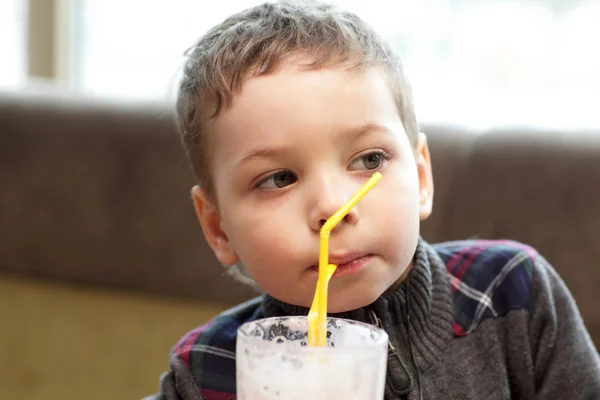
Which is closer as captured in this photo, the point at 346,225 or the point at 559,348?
the point at 346,225

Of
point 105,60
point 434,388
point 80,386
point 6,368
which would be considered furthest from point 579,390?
point 105,60

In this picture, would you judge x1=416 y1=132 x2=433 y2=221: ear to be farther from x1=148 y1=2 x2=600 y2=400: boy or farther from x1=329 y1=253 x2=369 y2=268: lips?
x1=329 y1=253 x2=369 y2=268: lips

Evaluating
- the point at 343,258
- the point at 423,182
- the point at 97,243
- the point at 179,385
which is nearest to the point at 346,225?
the point at 343,258

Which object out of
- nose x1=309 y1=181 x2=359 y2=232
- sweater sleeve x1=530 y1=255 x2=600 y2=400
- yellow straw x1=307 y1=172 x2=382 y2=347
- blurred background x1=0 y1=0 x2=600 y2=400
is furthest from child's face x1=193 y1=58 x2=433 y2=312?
blurred background x1=0 y1=0 x2=600 y2=400

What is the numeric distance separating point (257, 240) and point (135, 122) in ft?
3.17

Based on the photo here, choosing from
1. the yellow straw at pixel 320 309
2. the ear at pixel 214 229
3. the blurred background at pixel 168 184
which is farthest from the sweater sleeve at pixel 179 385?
the blurred background at pixel 168 184

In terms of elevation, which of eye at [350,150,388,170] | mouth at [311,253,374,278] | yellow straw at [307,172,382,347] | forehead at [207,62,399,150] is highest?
forehead at [207,62,399,150]

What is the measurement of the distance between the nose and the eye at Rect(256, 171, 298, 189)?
62mm

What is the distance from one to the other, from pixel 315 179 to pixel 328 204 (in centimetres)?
5

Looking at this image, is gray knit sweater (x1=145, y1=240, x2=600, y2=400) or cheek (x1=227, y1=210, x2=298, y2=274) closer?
cheek (x1=227, y1=210, x2=298, y2=274)

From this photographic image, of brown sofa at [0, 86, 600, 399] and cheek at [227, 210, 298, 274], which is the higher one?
cheek at [227, 210, 298, 274]

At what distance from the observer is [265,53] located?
Result: 3.14ft

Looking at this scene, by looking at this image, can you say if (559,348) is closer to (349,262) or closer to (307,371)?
(349,262)

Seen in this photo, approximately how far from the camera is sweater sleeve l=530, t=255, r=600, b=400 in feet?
3.42
